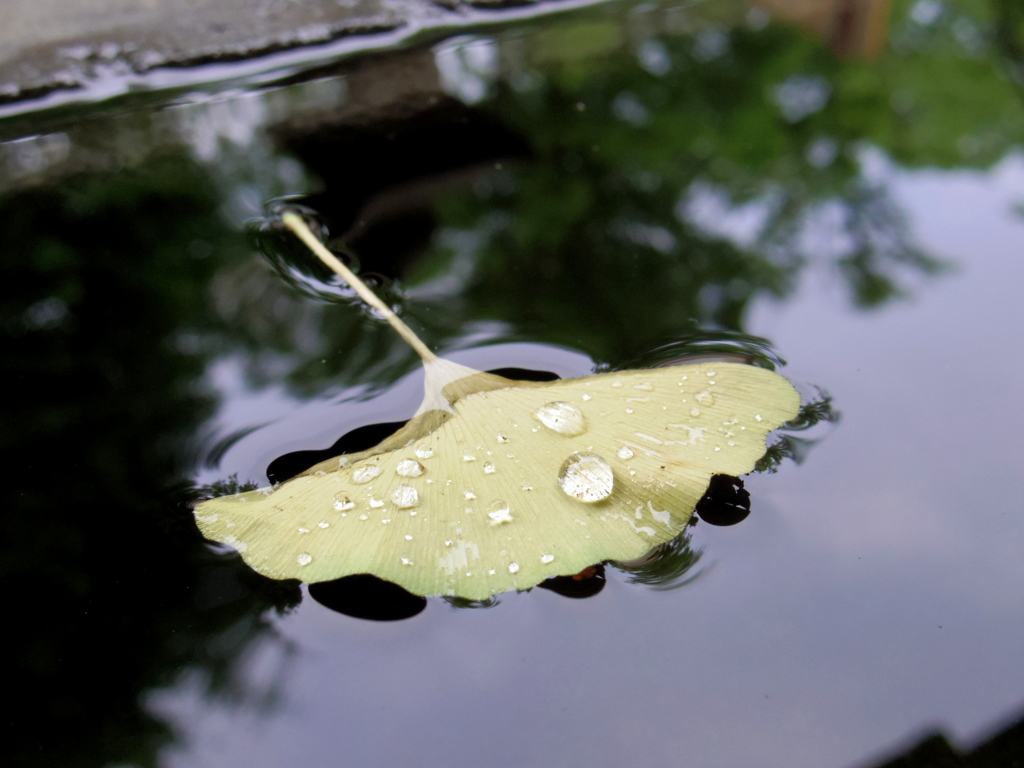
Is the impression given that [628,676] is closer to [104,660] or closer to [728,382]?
[728,382]

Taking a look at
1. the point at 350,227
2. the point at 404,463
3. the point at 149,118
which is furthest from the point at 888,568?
the point at 149,118

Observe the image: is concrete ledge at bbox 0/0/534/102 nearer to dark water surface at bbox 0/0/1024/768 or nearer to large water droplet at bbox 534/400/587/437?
dark water surface at bbox 0/0/1024/768

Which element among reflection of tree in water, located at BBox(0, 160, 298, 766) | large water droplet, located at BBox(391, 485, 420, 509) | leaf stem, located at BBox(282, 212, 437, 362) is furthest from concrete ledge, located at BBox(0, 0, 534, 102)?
large water droplet, located at BBox(391, 485, 420, 509)

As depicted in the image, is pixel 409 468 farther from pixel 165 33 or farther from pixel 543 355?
pixel 165 33

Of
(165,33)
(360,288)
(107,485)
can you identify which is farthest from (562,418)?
(165,33)

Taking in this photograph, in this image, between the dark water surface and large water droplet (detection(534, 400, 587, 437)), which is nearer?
the dark water surface

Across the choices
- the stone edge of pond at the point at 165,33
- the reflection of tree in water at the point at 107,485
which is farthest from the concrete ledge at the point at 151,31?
the reflection of tree in water at the point at 107,485
